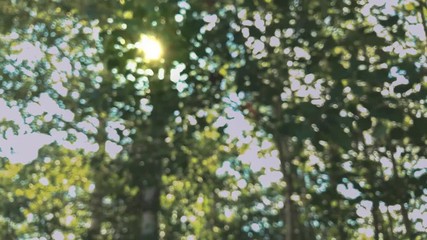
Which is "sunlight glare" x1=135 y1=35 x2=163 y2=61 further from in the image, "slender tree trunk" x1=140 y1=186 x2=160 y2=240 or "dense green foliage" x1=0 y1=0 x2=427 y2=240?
"slender tree trunk" x1=140 y1=186 x2=160 y2=240

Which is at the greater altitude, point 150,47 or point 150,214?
point 150,47

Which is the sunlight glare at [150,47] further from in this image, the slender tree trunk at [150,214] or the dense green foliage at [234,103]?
the slender tree trunk at [150,214]

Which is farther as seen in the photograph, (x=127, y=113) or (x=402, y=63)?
(x=127, y=113)

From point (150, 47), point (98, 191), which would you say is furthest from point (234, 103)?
point (98, 191)

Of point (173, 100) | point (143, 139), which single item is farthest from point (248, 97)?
point (143, 139)

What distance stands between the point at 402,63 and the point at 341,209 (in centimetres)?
266

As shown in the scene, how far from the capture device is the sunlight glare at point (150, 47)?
3666 millimetres

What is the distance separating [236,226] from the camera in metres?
9.72

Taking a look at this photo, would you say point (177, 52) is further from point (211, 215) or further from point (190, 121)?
point (211, 215)

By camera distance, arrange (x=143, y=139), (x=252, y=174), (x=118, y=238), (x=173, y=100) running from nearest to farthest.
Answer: (x=173, y=100) < (x=143, y=139) < (x=118, y=238) < (x=252, y=174)

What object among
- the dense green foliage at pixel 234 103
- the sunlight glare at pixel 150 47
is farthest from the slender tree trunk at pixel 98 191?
the sunlight glare at pixel 150 47

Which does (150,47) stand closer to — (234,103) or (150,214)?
(234,103)

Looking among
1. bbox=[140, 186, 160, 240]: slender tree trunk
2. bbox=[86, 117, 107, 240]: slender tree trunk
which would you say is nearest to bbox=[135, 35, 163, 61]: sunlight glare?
bbox=[140, 186, 160, 240]: slender tree trunk

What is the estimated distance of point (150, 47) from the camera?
154 inches
